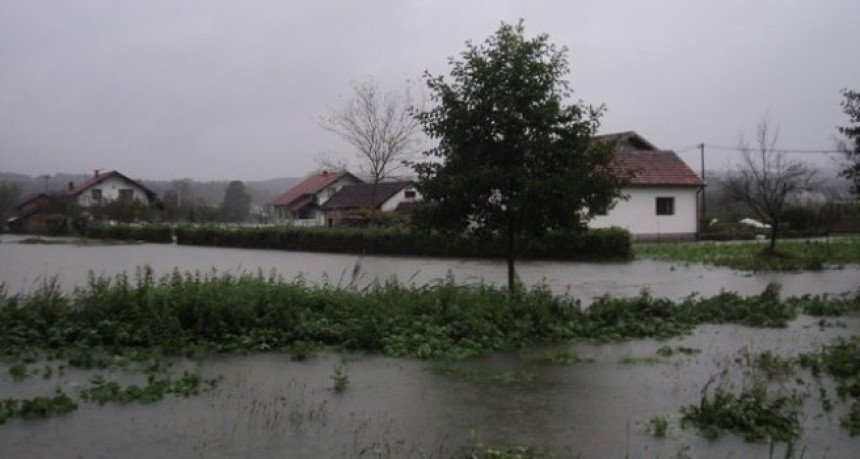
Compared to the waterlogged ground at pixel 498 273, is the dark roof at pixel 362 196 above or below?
above

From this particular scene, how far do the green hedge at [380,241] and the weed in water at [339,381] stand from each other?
557 cm

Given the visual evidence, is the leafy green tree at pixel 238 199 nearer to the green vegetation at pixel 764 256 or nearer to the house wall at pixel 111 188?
the house wall at pixel 111 188

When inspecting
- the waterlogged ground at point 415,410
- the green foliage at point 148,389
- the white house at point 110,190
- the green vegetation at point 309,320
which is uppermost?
the white house at point 110,190

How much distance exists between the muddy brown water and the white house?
70.7 m

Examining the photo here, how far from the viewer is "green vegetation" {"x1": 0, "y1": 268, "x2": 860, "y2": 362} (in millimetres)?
9148

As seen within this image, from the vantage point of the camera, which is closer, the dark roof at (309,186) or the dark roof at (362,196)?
the dark roof at (362,196)

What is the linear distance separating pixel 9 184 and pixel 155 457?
92.5 metres

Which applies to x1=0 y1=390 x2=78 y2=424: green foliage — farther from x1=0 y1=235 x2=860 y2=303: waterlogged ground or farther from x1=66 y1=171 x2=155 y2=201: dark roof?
x1=66 y1=171 x2=155 y2=201: dark roof

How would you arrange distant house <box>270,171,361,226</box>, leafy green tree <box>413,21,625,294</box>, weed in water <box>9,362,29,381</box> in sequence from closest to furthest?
weed in water <box>9,362,29,381</box>
leafy green tree <box>413,21,625,294</box>
distant house <box>270,171,361,226</box>

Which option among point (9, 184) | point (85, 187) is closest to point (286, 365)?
point (85, 187)

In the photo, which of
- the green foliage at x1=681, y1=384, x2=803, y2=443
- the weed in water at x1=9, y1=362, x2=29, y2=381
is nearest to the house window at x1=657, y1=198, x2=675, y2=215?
the green foliage at x1=681, y1=384, x2=803, y2=443

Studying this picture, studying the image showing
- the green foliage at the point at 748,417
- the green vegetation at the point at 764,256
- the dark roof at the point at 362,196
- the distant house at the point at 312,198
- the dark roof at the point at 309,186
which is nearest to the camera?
the green foliage at the point at 748,417

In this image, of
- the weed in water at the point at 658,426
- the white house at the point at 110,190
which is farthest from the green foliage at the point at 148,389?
the white house at the point at 110,190

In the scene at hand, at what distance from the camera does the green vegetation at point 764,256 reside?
21350 mm
